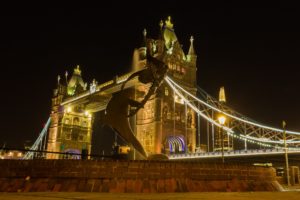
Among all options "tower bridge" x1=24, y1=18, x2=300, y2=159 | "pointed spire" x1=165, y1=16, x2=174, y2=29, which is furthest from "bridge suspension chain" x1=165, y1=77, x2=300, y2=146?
"pointed spire" x1=165, y1=16, x2=174, y2=29

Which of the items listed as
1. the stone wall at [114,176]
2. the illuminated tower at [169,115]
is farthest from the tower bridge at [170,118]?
the stone wall at [114,176]

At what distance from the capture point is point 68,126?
78000mm

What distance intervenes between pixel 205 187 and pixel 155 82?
4.72 metres

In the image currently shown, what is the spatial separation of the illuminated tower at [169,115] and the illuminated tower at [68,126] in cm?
2711

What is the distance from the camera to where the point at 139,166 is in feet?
27.5

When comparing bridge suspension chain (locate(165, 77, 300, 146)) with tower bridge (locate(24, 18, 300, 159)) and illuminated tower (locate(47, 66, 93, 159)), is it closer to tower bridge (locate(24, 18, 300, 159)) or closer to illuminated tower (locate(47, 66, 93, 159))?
tower bridge (locate(24, 18, 300, 159))

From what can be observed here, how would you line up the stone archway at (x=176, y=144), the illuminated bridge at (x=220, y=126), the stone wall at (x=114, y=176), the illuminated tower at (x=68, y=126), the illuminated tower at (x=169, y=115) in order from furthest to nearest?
1. the illuminated tower at (x=68, y=126)
2. the stone archway at (x=176, y=144)
3. the illuminated tower at (x=169, y=115)
4. the illuminated bridge at (x=220, y=126)
5. the stone wall at (x=114, y=176)

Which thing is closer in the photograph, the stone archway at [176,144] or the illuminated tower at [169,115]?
the illuminated tower at [169,115]

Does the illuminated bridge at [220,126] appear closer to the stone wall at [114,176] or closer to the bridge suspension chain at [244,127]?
the bridge suspension chain at [244,127]

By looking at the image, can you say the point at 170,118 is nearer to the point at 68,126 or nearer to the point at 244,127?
the point at 244,127

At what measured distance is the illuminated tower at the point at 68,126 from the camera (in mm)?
75938

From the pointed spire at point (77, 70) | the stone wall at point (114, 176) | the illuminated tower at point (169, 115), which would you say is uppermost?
the pointed spire at point (77, 70)

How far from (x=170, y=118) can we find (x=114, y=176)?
4621cm

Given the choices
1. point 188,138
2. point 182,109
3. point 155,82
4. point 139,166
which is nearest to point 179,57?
point 182,109
